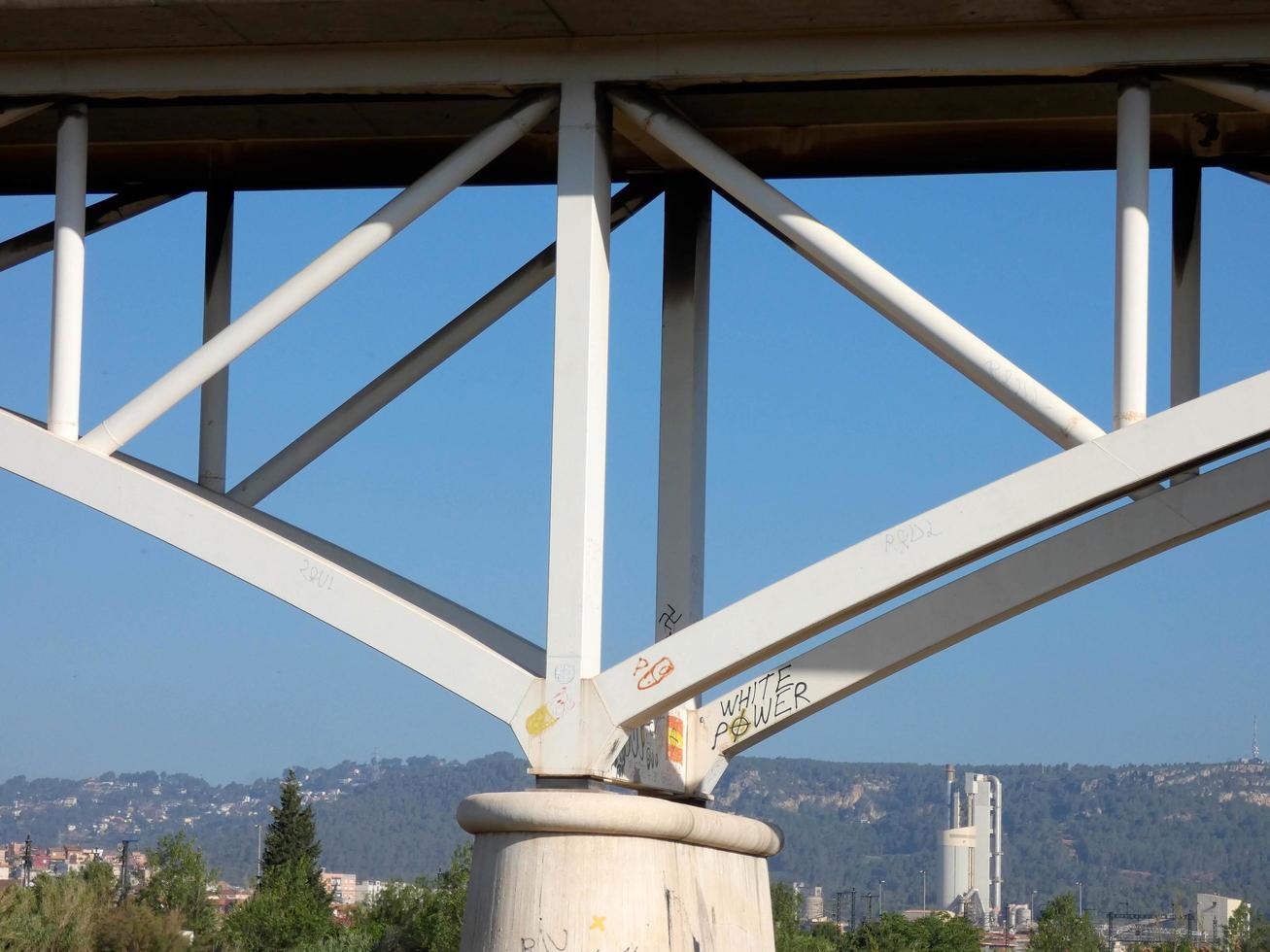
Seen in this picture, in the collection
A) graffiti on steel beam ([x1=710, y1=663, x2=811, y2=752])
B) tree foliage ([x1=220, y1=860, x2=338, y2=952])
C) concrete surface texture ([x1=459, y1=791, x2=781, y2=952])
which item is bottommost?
tree foliage ([x1=220, y1=860, x2=338, y2=952])

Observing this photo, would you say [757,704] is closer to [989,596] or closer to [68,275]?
[989,596]

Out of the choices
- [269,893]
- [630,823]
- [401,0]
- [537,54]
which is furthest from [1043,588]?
[269,893]

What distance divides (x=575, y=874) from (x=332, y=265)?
3.21 metres

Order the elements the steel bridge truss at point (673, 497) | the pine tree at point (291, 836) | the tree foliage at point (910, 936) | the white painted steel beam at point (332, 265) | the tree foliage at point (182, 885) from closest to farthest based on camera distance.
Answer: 1. the steel bridge truss at point (673, 497)
2. the white painted steel beam at point (332, 265)
3. the tree foliage at point (182, 885)
4. the pine tree at point (291, 836)
5. the tree foliage at point (910, 936)

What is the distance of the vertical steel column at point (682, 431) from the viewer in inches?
407

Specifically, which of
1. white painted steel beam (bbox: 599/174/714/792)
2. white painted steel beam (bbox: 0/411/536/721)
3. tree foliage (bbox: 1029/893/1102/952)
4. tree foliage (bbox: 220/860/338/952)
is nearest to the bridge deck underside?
white painted steel beam (bbox: 599/174/714/792)

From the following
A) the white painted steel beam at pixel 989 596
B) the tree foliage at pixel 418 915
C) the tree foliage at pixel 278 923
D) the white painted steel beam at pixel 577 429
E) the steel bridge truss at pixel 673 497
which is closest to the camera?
the steel bridge truss at pixel 673 497

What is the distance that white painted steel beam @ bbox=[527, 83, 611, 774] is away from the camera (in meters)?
8.50

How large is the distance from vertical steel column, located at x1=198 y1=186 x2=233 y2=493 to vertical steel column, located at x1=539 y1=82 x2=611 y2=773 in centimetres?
258

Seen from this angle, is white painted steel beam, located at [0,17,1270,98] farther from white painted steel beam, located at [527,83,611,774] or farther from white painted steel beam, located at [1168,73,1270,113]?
white painted steel beam, located at [527,83,611,774]

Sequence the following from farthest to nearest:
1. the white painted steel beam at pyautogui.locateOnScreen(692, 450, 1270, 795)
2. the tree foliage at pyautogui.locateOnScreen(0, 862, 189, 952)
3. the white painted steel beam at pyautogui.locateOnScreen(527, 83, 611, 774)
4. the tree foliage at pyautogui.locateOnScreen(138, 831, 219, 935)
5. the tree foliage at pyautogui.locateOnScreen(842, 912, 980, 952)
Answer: the tree foliage at pyautogui.locateOnScreen(842, 912, 980, 952) < the tree foliage at pyautogui.locateOnScreen(138, 831, 219, 935) < the tree foliage at pyautogui.locateOnScreen(0, 862, 189, 952) < the white painted steel beam at pyautogui.locateOnScreen(692, 450, 1270, 795) < the white painted steel beam at pyautogui.locateOnScreen(527, 83, 611, 774)

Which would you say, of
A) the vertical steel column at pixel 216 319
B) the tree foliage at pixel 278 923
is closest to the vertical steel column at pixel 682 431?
Answer: the vertical steel column at pixel 216 319

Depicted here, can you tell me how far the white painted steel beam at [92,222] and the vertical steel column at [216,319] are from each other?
45 cm

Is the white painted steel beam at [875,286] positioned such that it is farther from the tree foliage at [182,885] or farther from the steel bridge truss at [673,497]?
the tree foliage at [182,885]
